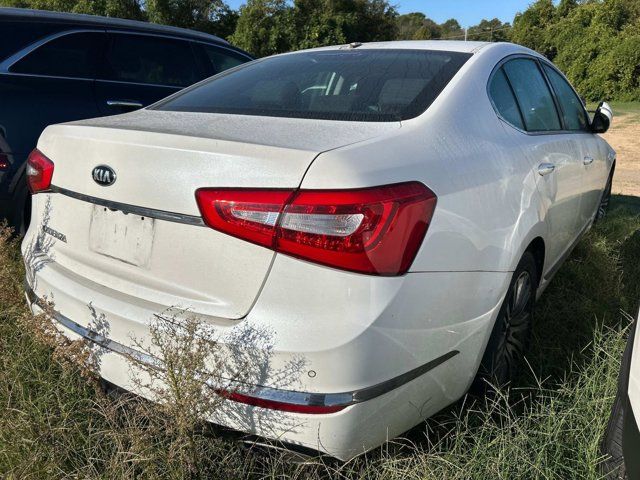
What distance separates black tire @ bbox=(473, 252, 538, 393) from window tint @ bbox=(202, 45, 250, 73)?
356 centimetres

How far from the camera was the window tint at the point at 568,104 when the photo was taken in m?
3.63

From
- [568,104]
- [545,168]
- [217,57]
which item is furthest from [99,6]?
[545,168]

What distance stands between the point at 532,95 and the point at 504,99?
0.58 m

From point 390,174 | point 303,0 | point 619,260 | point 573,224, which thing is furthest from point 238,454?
point 303,0

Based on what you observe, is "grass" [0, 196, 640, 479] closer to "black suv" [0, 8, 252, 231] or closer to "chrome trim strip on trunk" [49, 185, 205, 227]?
"chrome trim strip on trunk" [49, 185, 205, 227]

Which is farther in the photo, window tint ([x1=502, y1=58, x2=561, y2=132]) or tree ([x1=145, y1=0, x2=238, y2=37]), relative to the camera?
tree ([x1=145, y1=0, x2=238, y2=37])

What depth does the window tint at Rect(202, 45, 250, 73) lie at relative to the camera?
5.18 meters

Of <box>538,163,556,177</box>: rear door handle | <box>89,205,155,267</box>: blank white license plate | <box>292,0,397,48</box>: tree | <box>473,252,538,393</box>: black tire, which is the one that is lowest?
<box>473,252,538,393</box>: black tire

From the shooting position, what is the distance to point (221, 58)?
17.3 ft

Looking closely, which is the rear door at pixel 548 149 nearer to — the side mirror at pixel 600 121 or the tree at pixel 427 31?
the side mirror at pixel 600 121

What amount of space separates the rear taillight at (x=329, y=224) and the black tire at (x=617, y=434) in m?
0.77

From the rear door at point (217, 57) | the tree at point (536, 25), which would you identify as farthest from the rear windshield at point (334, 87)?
the tree at point (536, 25)

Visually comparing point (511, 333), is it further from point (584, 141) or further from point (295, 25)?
point (295, 25)

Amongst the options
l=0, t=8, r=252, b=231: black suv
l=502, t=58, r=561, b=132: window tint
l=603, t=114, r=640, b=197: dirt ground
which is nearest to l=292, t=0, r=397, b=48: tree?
l=603, t=114, r=640, b=197: dirt ground
